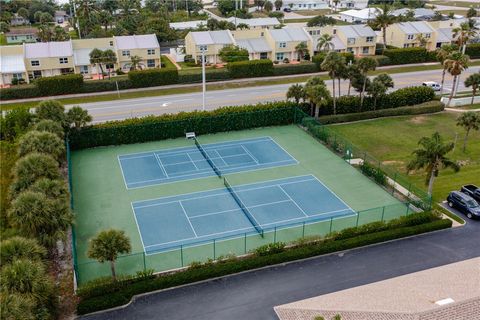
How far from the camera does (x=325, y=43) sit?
70.8 metres

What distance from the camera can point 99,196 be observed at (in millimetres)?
32750

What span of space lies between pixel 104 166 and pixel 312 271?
19.8m

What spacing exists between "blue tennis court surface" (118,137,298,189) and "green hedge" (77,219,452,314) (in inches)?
460

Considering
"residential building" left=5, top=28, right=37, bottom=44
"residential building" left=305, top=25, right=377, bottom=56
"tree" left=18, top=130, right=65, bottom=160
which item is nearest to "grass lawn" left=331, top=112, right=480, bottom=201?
"tree" left=18, top=130, right=65, bottom=160

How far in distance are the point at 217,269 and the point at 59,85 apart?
40.1 meters

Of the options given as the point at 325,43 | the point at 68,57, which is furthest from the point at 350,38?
the point at 68,57

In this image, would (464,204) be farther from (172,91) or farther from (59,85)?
→ (59,85)

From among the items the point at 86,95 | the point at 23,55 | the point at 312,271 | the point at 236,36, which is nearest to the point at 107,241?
the point at 312,271

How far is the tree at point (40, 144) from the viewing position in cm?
3028

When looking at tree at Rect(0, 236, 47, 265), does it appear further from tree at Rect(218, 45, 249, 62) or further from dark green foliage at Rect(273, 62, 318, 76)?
tree at Rect(218, 45, 249, 62)

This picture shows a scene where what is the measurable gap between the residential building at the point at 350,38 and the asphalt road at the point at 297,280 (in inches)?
2008

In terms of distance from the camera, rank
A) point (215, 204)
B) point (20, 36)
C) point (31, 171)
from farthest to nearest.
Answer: point (20, 36) → point (215, 204) → point (31, 171)

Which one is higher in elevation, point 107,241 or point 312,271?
point 107,241

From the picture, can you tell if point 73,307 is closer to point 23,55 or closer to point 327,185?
point 327,185
